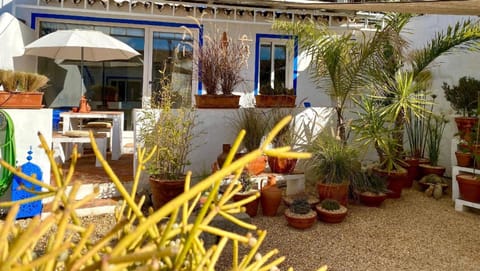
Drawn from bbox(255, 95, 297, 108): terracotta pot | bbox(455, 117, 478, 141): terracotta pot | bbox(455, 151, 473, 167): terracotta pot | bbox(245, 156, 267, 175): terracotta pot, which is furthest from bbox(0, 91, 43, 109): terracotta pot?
bbox(455, 117, 478, 141): terracotta pot

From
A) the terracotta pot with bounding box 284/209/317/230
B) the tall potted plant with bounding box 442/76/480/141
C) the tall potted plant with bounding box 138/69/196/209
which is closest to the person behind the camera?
the terracotta pot with bounding box 284/209/317/230

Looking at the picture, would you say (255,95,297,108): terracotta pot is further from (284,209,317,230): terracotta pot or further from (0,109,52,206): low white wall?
(0,109,52,206): low white wall

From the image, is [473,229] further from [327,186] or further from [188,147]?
[188,147]

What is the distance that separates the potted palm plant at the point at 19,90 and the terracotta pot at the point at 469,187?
7519 mm

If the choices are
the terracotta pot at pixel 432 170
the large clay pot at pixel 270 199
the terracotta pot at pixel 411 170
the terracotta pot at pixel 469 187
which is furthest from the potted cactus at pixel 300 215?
the terracotta pot at pixel 432 170

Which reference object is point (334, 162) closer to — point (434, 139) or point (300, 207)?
point (300, 207)

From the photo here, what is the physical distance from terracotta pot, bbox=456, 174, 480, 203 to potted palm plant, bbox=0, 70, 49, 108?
7519mm

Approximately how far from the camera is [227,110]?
25.1 ft

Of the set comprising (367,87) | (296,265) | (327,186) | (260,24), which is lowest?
(296,265)

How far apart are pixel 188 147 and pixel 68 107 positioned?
16.1 ft

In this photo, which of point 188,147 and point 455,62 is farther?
point 455,62

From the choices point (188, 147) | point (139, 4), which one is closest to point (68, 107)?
point (139, 4)

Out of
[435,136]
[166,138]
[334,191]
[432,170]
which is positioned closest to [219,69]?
[166,138]

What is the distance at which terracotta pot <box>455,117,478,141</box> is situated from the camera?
772 cm
